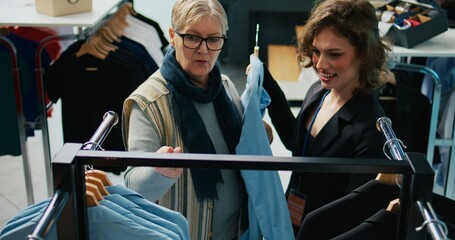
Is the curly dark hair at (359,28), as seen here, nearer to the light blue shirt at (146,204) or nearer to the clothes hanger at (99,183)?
the light blue shirt at (146,204)

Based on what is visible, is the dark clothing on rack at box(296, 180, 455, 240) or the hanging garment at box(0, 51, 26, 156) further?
the hanging garment at box(0, 51, 26, 156)

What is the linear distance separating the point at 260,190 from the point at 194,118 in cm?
30

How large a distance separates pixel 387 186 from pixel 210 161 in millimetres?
541

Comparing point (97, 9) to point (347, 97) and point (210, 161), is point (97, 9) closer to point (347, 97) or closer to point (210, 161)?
point (347, 97)

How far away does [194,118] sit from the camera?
183 cm

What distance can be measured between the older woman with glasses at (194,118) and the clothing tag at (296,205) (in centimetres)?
17

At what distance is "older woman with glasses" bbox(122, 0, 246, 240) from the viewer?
179cm

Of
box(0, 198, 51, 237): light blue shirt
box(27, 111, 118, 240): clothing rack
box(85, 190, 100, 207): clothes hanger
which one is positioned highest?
box(27, 111, 118, 240): clothing rack

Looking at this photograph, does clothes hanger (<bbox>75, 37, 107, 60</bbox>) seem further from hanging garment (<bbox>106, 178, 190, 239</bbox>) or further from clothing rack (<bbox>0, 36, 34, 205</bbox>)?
hanging garment (<bbox>106, 178, 190, 239</bbox>)

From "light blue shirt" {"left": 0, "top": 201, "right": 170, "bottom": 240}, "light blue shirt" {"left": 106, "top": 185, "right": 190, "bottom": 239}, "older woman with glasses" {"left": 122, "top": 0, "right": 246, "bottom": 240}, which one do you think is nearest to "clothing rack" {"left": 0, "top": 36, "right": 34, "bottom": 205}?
"older woman with glasses" {"left": 122, "top": 0, "right": 246, "bottom": 240}

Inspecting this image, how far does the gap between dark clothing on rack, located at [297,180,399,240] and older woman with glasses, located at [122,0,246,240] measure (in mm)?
464

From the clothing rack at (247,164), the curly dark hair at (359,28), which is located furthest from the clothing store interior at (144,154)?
the curly dark hair at (359,28)

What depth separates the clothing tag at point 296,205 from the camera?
1969mm

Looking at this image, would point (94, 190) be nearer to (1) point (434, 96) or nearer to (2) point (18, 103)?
(2) point (18, 103)
